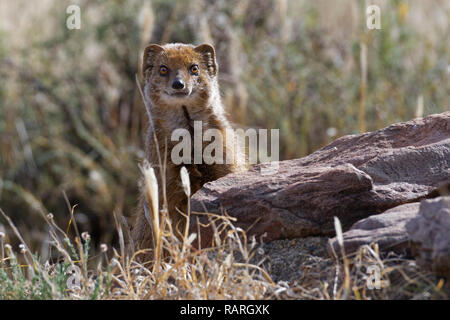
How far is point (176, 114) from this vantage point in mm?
3850

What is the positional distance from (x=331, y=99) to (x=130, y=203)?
247cm

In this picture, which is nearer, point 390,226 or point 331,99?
point 390,226

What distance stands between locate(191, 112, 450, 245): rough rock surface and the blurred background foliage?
7.70 ft

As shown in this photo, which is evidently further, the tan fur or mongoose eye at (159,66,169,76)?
mongoose eye at (159,66,169,76)

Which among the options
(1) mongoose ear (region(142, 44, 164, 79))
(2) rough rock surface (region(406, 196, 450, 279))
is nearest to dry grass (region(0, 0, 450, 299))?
(1) mongoose ear (region(142, 44, 164, 79))

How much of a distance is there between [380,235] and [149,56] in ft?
7.59

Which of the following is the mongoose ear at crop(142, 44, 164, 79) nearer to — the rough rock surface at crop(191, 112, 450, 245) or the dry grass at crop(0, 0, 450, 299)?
the dry grass at crop(0, 0, 450, 299)

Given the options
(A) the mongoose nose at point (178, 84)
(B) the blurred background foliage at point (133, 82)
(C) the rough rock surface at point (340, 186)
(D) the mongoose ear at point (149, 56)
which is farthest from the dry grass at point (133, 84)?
(C) the rough rock surface at point (340, 186)

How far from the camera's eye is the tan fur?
3.69 metres

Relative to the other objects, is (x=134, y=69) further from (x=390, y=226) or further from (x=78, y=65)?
(x=390, y=226)

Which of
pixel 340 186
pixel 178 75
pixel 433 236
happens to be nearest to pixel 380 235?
pixel 433 236

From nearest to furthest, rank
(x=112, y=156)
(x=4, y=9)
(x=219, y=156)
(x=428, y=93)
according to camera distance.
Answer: (x=219, y=156) → (x=428, y=93) → (x=112, y=156) → (x=4, y=9)

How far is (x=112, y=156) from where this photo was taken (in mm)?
6363
